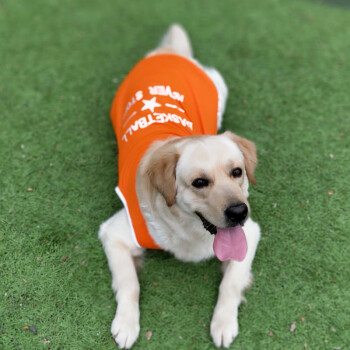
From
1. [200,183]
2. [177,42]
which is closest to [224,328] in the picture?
[200,183]

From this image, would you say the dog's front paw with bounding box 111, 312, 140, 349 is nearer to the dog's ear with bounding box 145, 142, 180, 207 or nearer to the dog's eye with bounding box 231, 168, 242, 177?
the dog's ear with bounding box 145, 142, 180, 207

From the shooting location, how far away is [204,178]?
2.05m

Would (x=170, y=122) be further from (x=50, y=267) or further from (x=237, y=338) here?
(x=237, y=338)

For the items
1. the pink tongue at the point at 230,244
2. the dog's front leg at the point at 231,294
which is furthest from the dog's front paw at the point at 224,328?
the pink tongue at the point at 230,244

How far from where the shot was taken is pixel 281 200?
307 cm

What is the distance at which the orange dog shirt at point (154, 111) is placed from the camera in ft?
8.29

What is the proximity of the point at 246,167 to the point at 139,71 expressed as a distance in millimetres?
1475

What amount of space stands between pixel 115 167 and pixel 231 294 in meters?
1.49

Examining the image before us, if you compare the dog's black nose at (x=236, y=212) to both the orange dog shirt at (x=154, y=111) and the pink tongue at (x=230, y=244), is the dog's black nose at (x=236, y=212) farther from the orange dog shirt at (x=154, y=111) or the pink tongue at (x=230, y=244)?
the orange dog shirt at (x=154, y=111)

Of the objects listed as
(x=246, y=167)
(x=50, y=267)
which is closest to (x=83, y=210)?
(x=50, y=267)

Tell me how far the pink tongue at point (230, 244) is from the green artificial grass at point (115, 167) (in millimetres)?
493

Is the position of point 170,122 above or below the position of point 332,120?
above

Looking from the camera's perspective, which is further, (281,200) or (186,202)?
Result: (281,200)

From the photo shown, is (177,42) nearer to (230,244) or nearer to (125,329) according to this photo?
(230,244)
